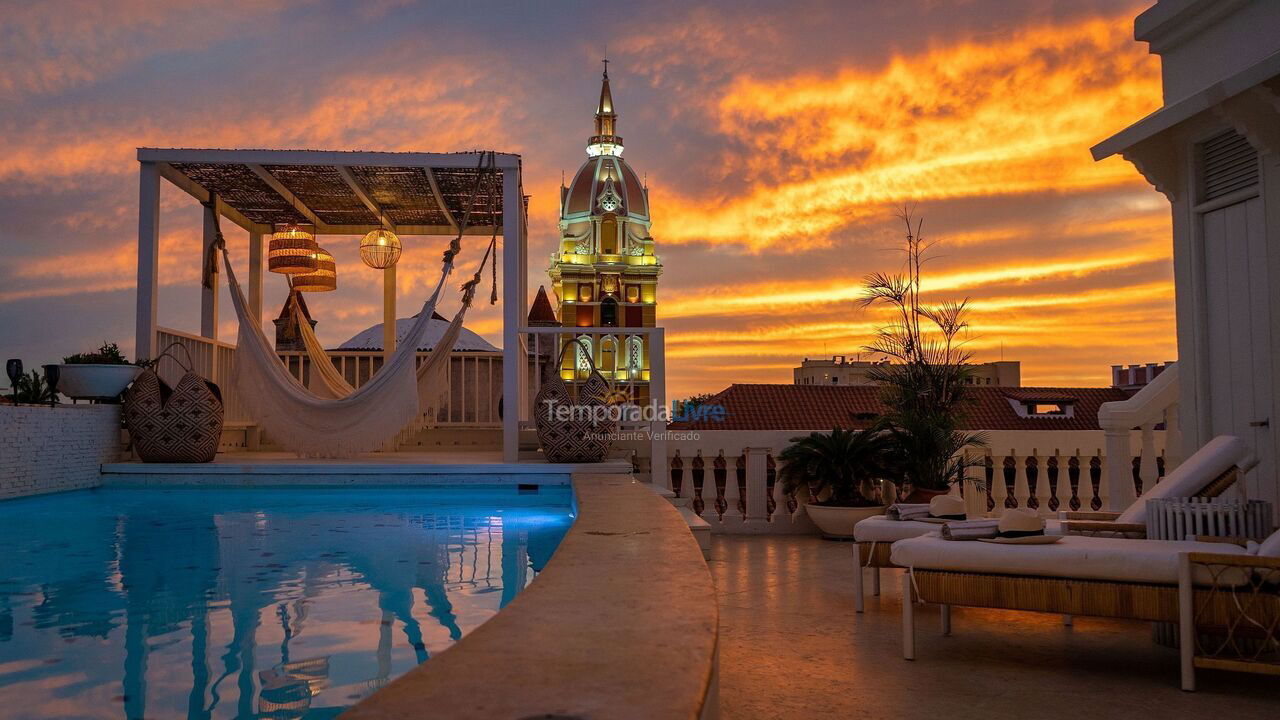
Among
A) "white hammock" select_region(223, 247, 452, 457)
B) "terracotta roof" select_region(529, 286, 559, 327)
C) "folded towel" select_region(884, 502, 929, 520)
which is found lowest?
"folded towel" select_region(884, 502, 929, 520)

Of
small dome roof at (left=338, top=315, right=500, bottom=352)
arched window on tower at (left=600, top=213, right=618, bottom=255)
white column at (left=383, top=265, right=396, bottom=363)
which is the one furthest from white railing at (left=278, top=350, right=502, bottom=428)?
arched window on tower at (left=600, top=213, right=618, bottom=255)

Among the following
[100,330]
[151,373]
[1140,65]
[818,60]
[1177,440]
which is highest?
[818,60]

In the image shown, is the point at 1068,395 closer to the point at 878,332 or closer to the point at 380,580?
the point at 878,332

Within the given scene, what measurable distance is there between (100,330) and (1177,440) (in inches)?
425

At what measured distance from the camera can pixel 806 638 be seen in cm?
315

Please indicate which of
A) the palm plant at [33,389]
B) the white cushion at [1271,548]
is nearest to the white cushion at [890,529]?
the white cushion at [1271,548]

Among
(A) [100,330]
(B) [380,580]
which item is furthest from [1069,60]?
(A) [100,330]

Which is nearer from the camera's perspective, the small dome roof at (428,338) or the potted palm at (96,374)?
the potted palm at (96,374)

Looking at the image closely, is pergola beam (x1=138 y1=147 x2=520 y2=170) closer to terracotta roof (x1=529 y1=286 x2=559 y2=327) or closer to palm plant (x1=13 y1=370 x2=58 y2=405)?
palm plant (x1=13 y1=370 x2=58 y2=405)

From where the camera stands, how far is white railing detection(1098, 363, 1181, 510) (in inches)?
193

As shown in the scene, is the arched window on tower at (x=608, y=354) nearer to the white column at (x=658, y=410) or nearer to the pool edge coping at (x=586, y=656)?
the white column at (x=658, y=410)

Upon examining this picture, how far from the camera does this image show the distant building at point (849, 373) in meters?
34.3

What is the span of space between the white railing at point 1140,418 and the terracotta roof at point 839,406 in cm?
2146

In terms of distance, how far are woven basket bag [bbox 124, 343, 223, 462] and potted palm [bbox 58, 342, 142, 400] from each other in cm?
14
